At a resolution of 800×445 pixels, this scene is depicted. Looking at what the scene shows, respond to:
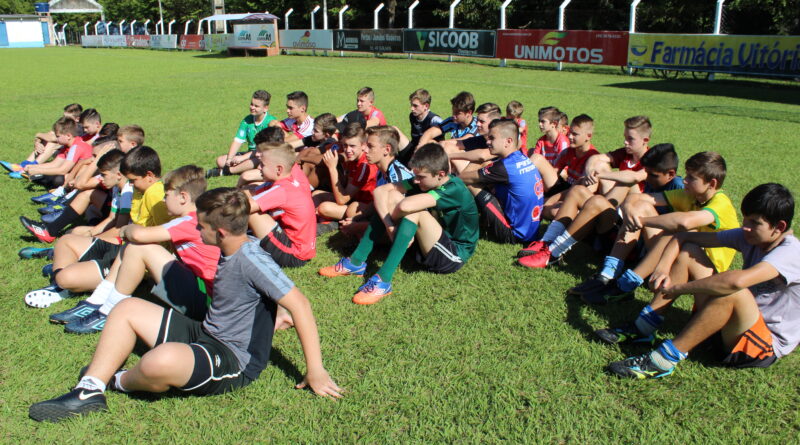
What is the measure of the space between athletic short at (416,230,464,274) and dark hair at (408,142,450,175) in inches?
22.5

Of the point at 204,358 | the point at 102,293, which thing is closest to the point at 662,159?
the point at 204,358

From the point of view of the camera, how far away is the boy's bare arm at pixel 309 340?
3.06m

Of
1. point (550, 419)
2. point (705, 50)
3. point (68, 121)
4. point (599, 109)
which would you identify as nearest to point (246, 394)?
point (550, 419)

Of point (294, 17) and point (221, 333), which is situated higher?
point (294, 17)

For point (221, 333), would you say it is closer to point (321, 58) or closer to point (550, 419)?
point (550, 419)

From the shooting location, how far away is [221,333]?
320 cm

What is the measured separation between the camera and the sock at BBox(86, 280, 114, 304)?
4.17 meters

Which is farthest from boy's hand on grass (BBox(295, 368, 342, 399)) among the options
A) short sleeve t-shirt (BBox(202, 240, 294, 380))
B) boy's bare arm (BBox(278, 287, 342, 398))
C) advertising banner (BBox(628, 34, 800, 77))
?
advertising banner (BBox(628, 34, 800, 77))

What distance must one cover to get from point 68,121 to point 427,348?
18.9 ft

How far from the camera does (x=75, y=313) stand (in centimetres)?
412

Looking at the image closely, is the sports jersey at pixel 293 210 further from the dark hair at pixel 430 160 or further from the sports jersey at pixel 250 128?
the sports jersey at pixel 250 128

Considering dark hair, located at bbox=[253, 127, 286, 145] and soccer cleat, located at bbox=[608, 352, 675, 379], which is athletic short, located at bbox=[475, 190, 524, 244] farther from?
dark hair, located at bbox=[253, 127, 286, 145]

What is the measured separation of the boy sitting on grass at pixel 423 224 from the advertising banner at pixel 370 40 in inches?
1143

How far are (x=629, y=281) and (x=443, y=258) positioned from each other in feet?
4.65
